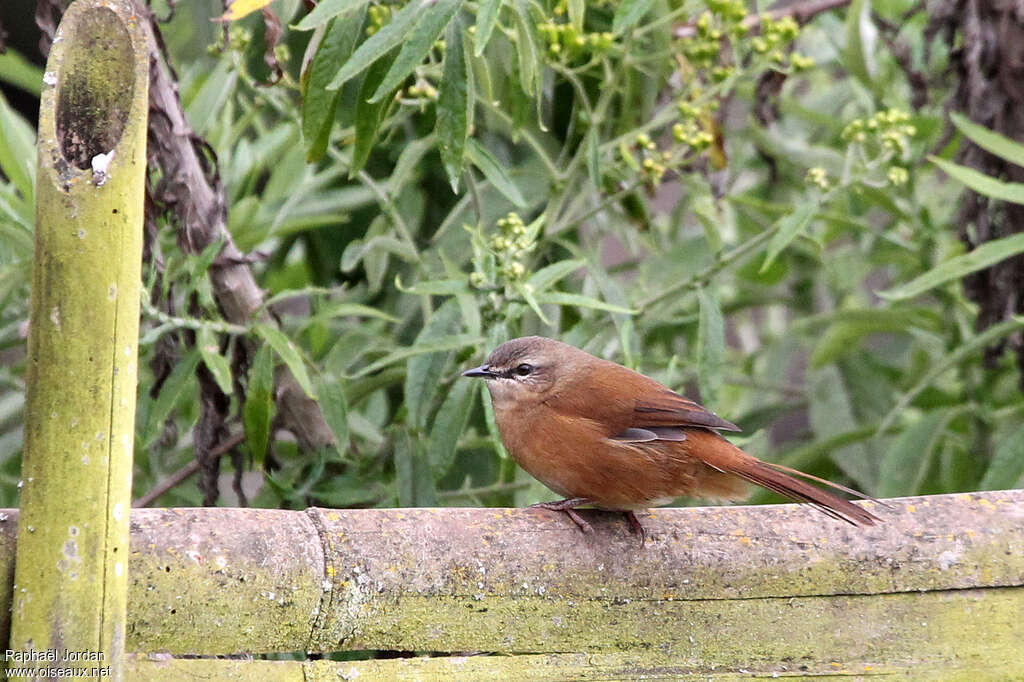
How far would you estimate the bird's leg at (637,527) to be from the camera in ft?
7.85

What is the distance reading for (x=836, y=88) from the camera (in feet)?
17.4

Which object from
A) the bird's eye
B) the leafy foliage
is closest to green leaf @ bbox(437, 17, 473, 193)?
the leafy foliage

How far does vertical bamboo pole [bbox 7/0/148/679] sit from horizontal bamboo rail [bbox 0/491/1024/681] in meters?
0.18

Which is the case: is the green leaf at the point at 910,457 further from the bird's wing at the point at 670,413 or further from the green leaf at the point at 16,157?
the green leaf at the point at 16,157

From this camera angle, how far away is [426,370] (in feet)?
10.8

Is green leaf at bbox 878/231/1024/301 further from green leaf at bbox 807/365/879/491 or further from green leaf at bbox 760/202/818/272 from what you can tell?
green leaf at bbox 807/365/879/491

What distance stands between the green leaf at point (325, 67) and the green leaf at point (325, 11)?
0.60ft

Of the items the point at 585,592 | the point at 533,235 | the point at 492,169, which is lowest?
the point at 585,592

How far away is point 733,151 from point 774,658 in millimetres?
2972

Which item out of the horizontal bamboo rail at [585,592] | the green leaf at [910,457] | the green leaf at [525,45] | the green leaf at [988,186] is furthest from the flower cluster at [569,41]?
the green leaf at [910,457]

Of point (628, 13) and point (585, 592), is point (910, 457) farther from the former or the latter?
point (585, 592)

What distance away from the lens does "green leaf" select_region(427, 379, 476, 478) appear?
10.6 feet

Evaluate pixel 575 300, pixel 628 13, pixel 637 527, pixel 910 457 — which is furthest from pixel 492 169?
pixel 910 457

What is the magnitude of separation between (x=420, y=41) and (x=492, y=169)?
2.00ft
